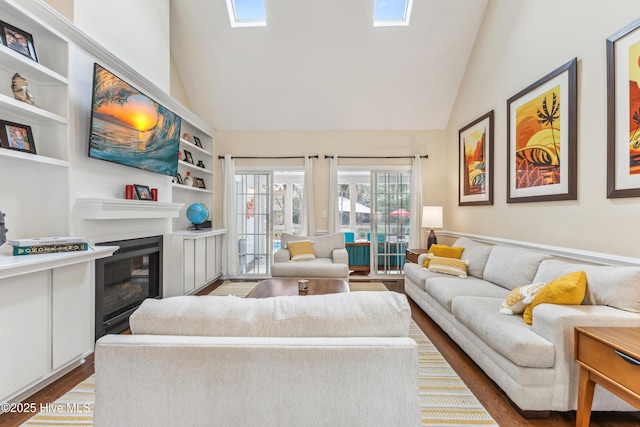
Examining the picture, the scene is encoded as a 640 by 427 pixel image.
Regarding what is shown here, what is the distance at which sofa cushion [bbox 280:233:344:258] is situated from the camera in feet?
16.0

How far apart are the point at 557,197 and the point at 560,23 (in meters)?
1.66

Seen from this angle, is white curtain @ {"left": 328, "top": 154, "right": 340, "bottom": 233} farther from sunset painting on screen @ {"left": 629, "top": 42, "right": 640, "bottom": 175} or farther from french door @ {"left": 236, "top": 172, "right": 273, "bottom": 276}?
sunset painting on screen @ {"left": 629, "top": 42, "right": 640, "bottom": 175}

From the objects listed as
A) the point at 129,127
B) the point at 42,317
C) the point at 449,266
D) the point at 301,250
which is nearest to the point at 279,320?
the point at 42,317

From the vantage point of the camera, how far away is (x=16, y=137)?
6.62ft

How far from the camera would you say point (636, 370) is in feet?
4.34

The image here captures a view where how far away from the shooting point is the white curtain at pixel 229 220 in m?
5.35

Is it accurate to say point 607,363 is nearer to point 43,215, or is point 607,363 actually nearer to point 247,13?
point 43,215

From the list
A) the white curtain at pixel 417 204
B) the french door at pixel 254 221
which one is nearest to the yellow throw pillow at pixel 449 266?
the white curtain at pixel 417 204

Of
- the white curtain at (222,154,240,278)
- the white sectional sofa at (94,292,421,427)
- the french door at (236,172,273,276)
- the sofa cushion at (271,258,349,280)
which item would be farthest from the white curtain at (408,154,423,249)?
the white sectional sofa at (94,292,421,427)

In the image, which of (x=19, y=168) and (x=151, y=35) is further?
(x=151, y=35)

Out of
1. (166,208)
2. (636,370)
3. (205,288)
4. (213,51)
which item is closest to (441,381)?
(636,370)

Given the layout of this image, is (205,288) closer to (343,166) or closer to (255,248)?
(255,248)

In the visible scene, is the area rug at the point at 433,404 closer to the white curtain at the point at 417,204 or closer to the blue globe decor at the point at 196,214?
the blue globe decor at the point at 196,214

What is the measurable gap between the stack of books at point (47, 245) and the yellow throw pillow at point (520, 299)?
3.38 m
